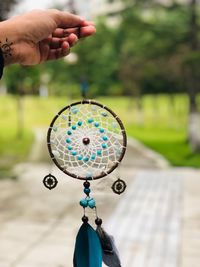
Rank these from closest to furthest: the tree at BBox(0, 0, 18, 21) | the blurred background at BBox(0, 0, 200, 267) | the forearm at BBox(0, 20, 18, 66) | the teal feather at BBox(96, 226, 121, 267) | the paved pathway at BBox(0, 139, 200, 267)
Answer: the forearm at BBox(0, 20, 18, 66) → the teal feather at BBox(96, 226, 121, 267) → the paved pathway at BBox(0, 139, 200, 267) → the tree at BBox(0, 0, 18, 21) → the blurred background at BBox(0, 0, 200, 267)

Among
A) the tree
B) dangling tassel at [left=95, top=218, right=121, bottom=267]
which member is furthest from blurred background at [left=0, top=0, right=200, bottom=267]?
dangling tassel at [left=95, top=218, right=121, bottom=267]

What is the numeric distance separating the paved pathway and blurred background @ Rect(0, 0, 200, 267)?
576 millimetres

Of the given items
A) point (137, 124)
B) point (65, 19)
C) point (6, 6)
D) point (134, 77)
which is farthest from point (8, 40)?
point (137, 124)

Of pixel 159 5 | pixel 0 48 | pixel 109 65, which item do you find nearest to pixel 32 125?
pixel 109 65

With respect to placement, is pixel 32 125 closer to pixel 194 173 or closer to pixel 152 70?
pixel 152 70

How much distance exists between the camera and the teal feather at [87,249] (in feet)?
5.76

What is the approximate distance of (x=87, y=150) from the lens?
180 cm

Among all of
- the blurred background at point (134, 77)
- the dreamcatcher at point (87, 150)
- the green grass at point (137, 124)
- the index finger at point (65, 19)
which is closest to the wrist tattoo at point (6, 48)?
the index finger at point (65, 19)

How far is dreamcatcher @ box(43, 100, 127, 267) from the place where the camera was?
1751mm

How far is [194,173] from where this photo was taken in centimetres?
1220

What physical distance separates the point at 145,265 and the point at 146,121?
16323 millimetres

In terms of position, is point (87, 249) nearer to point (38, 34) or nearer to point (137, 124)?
point (38, 34)

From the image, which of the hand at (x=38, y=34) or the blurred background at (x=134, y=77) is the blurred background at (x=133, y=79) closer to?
the blurred background at (x=134, y=77)

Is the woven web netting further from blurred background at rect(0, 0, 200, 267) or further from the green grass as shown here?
the green grass
